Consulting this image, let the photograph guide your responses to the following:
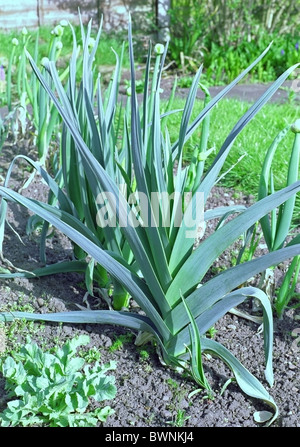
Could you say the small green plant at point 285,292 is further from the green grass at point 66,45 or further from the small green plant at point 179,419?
the green grass at point 66,45

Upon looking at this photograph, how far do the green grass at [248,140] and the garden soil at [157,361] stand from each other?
33.7 inches

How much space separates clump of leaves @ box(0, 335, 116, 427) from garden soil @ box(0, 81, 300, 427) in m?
0.08

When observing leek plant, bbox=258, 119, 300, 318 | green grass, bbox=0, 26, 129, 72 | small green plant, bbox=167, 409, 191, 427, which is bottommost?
green grass, bbox=0, 26, 129, 72

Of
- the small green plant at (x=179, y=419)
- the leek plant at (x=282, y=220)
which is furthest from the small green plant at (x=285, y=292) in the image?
the small green plant at (x=179, y=419)

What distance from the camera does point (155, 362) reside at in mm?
1959

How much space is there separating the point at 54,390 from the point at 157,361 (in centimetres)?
41

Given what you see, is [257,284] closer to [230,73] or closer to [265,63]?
[230,73]

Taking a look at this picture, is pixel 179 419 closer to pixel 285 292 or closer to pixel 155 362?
pixel 155 362

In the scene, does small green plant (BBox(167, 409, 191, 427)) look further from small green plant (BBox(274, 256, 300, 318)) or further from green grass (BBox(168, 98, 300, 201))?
green grass (BBox(168, 98, 300, 201))

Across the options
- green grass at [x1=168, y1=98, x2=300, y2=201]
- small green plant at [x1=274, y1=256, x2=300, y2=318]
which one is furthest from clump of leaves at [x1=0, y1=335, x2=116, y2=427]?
green grass at [x1=168, y1=98, x2=300, y2=201]

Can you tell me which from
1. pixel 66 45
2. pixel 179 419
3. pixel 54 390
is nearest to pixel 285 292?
pixel 179 419

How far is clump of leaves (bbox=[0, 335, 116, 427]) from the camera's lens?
1684mm

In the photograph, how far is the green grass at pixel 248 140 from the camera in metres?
3.22

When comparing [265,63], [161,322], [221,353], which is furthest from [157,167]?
[265,63]
